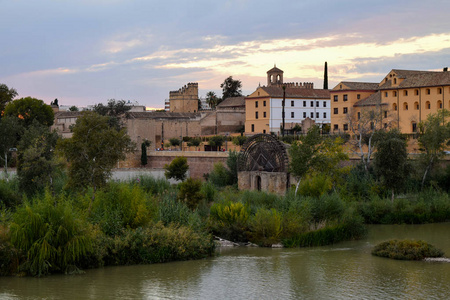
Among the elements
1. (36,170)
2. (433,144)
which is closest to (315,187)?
(433,144)

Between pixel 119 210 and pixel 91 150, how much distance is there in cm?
294

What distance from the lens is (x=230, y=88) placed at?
8919 cm

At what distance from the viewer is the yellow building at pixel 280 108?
221ft

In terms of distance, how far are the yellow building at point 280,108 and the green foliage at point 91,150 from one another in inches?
1716

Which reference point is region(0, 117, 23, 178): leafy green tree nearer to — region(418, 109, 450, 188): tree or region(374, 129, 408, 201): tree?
region(374, 129, 408, 201): tree

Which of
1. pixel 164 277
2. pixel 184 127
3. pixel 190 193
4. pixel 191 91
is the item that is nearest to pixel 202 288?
pixel 164 277

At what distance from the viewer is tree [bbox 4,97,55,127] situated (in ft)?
188

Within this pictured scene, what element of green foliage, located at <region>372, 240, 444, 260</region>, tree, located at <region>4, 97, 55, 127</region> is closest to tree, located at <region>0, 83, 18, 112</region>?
tree, located at <region>4, 97, 55, 127</region>

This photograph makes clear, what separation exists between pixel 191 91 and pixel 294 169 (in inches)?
2546

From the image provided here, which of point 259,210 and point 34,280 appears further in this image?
point 259,210

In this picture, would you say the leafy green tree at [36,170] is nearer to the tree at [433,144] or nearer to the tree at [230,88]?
the tree at [433,144]

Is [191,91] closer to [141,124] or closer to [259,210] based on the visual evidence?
[141,124]

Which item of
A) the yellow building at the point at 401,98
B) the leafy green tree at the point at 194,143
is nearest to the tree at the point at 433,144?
the yellow building at the point at 401,98

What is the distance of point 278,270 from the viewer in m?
19.0
